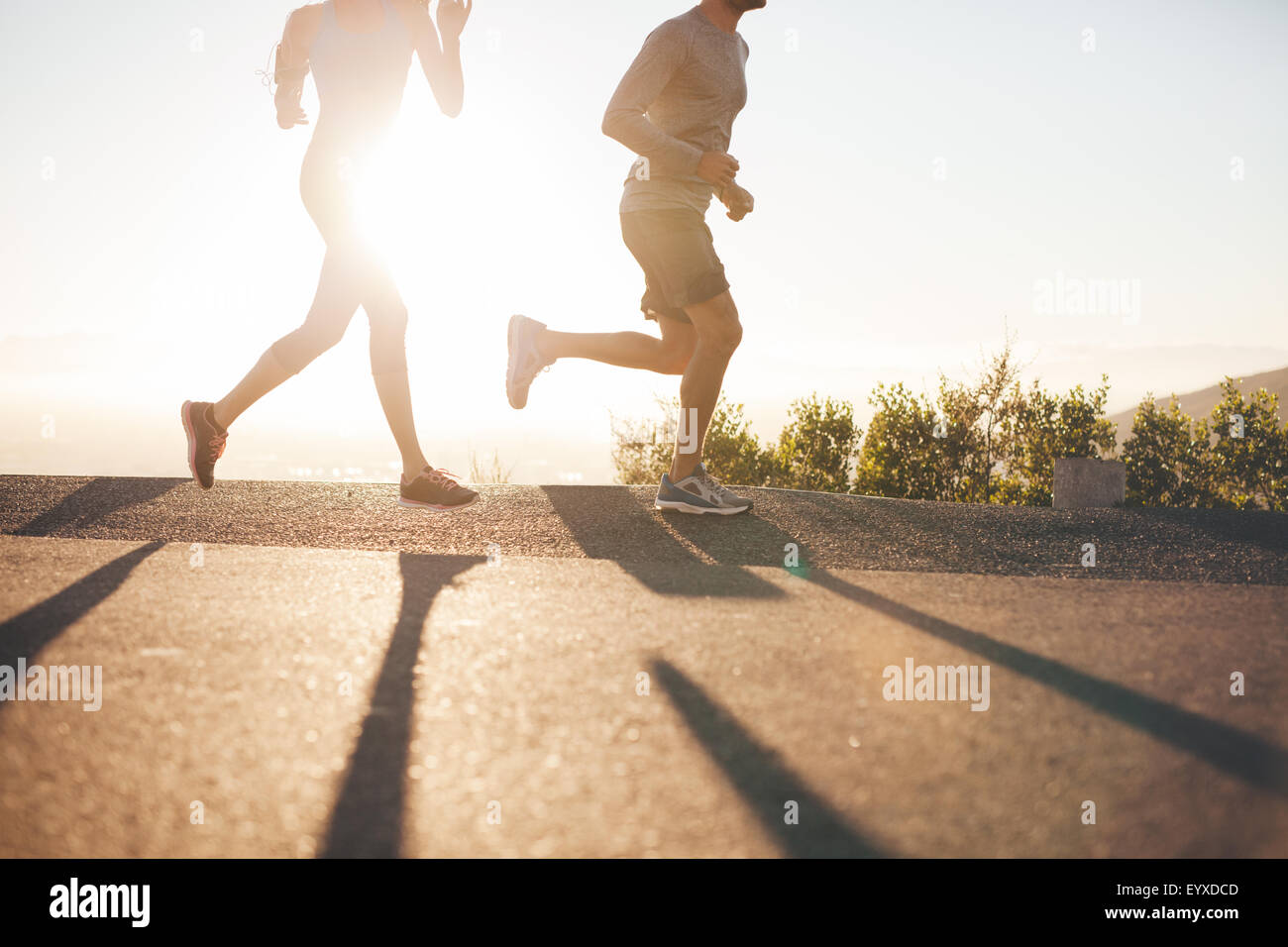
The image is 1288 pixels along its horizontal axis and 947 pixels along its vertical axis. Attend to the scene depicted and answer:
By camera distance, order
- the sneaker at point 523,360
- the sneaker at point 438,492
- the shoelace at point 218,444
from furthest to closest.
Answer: the sneaker at point 523,360
the shoelace at point 218,444
the sneaker at point 438,492

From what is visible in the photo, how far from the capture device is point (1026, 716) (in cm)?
179

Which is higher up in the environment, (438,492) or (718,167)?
(718,167)

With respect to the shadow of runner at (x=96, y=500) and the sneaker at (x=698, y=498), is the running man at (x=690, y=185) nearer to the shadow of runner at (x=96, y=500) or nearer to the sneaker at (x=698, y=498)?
the sneaker at (x=698, y=498)

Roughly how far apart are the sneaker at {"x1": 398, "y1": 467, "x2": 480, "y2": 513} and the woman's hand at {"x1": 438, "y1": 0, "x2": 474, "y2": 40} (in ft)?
6.51

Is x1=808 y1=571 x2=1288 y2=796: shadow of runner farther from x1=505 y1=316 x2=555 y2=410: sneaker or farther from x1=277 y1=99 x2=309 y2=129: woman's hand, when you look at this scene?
x1=277 y1=99 x2=309 y2=129: woman's hand

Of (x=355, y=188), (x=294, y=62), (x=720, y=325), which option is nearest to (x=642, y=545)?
(x=720, y=325)

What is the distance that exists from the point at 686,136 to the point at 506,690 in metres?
3.45

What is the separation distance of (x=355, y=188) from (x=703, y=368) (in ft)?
5.71

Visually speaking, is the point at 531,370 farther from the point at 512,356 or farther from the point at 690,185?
the point at 690,185

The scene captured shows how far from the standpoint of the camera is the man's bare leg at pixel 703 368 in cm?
454

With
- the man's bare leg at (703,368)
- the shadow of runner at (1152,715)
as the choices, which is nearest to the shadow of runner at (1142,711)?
the shadow of runner at (1152,715)

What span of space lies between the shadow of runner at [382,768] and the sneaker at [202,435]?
7.98 ft

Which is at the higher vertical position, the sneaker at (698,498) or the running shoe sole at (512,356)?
the running shoe sole at (512,356)

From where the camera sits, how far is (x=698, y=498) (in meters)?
4.61
